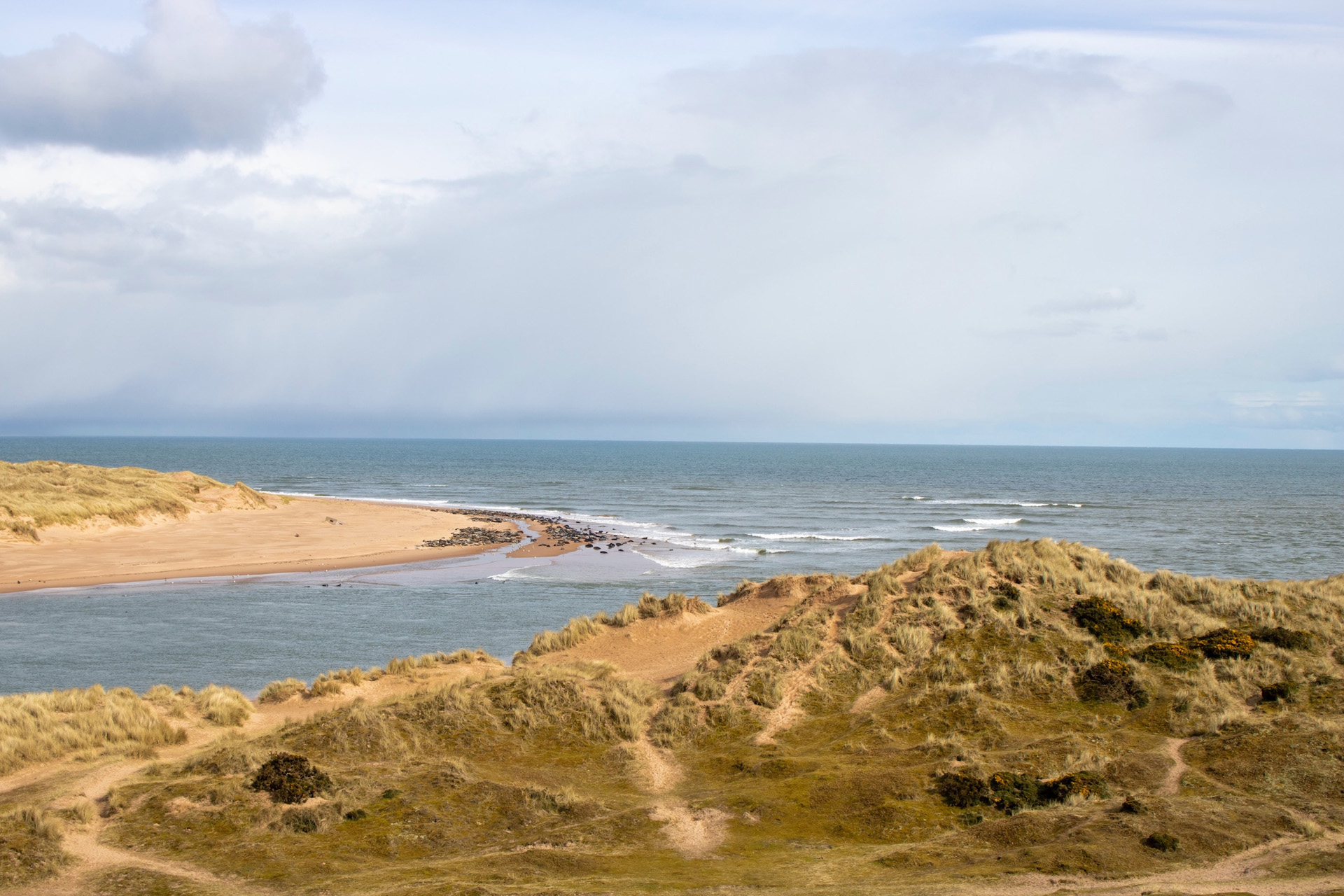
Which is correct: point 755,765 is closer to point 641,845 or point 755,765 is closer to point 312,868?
point 641,845

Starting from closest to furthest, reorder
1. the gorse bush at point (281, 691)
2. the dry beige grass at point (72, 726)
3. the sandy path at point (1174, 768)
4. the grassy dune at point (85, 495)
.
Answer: the sandy path at point (1174, 768) < the dry beige grass at point (72, 726) < the gorse bush at point (281, 691) < the grassy dune at point (85, 495)

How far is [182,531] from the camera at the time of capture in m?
58.4

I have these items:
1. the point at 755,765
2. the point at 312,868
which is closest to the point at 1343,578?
the point at 755,765

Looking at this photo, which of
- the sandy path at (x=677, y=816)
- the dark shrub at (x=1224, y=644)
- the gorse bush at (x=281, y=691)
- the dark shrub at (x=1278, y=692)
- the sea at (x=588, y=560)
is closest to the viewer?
the sandy path at (x=677, y=816)

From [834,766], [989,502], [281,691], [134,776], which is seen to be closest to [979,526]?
[989,502]

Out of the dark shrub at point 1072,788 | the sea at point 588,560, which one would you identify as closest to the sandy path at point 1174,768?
the dark shrub at point 1072,788

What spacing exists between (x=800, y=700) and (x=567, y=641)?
383 inches

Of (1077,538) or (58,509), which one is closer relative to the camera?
(58,509)

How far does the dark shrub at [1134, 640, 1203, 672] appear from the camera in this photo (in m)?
19.2

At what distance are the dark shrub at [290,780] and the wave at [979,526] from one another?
5972 cm

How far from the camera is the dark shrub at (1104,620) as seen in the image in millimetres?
20828

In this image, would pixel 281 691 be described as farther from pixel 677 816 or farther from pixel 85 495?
pixel 85 495

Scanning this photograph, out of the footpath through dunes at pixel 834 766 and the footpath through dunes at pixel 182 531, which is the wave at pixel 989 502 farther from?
the footpath through dunes at pixel 834 766

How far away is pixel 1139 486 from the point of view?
127 meters
